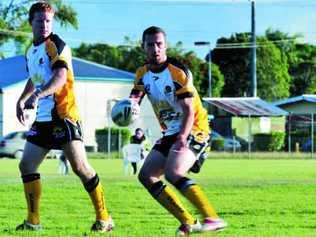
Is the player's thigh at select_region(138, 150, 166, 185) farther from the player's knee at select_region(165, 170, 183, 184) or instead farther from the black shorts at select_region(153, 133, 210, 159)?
the player's knee at select_region(165, 170, 183, 184)

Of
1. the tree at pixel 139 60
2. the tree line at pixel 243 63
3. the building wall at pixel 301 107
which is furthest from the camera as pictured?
the tree line at pixel 243 63

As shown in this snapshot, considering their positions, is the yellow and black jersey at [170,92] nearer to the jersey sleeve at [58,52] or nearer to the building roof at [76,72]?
the jersey sleeve at [58,52]

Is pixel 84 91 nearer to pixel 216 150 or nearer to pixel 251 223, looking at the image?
pixel 216 150

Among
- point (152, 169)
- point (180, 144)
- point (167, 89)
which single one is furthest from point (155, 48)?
point (152, 169)

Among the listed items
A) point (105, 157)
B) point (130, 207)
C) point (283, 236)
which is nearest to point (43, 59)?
point (283, 236)

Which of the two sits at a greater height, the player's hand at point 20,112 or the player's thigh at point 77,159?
the player's hand at point 20,112

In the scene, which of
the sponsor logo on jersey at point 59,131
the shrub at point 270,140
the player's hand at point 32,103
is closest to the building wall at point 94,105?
the shrub at point 270,140

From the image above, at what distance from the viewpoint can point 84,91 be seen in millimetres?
59094

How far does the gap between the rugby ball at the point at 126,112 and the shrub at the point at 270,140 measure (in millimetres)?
46385

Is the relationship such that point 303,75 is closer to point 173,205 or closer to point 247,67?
point 247,67

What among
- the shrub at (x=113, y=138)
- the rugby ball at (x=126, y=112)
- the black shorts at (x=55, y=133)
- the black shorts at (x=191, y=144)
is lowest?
the shrub at (x=113, y=138)

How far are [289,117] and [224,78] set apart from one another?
164 ft

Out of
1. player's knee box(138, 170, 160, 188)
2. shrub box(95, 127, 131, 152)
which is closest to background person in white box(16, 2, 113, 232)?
player's knee box(138, 170, 160, 188)

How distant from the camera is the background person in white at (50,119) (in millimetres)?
8680
